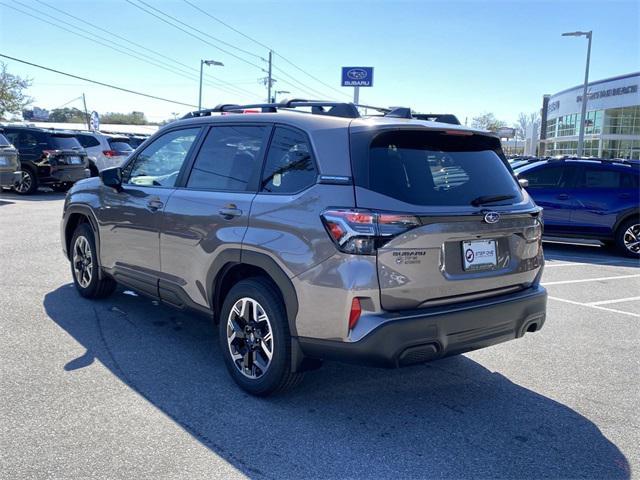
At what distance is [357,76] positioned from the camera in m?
30.6

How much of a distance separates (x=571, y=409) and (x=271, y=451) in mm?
2043

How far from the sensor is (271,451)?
3.15 metres

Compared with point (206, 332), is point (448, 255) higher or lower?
higher

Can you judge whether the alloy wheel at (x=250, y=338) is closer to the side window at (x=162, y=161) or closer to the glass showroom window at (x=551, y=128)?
the side window at (x=162, y=161)

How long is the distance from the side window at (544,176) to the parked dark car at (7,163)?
39.6 feet

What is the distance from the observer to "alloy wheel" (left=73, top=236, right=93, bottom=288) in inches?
230

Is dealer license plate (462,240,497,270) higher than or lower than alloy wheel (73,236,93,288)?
higher

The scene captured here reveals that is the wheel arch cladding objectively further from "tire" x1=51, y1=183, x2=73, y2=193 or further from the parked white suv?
the parked white suv

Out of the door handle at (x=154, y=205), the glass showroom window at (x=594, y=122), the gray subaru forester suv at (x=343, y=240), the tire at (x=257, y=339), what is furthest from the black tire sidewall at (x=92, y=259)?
the glass showroom window at (x=594, y=122)

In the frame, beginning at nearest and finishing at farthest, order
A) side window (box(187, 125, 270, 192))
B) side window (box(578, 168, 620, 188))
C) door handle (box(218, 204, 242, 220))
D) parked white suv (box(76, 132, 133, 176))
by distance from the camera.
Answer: door handle (box(218, 204, 242, 220)), side window (box(187, 125, 270, 192)), side window (box(578, 168, 620, 188)), parked white suv (box(76, 132, 133, 176))

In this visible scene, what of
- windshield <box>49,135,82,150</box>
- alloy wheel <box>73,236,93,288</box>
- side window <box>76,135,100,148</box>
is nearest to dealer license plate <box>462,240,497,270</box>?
alloy wheel <box>73,236,93,288</box>

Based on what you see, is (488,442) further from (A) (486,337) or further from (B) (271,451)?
(B) (271,451)

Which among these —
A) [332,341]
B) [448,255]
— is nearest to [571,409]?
[448,255]

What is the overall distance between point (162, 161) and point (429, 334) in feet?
9.34
